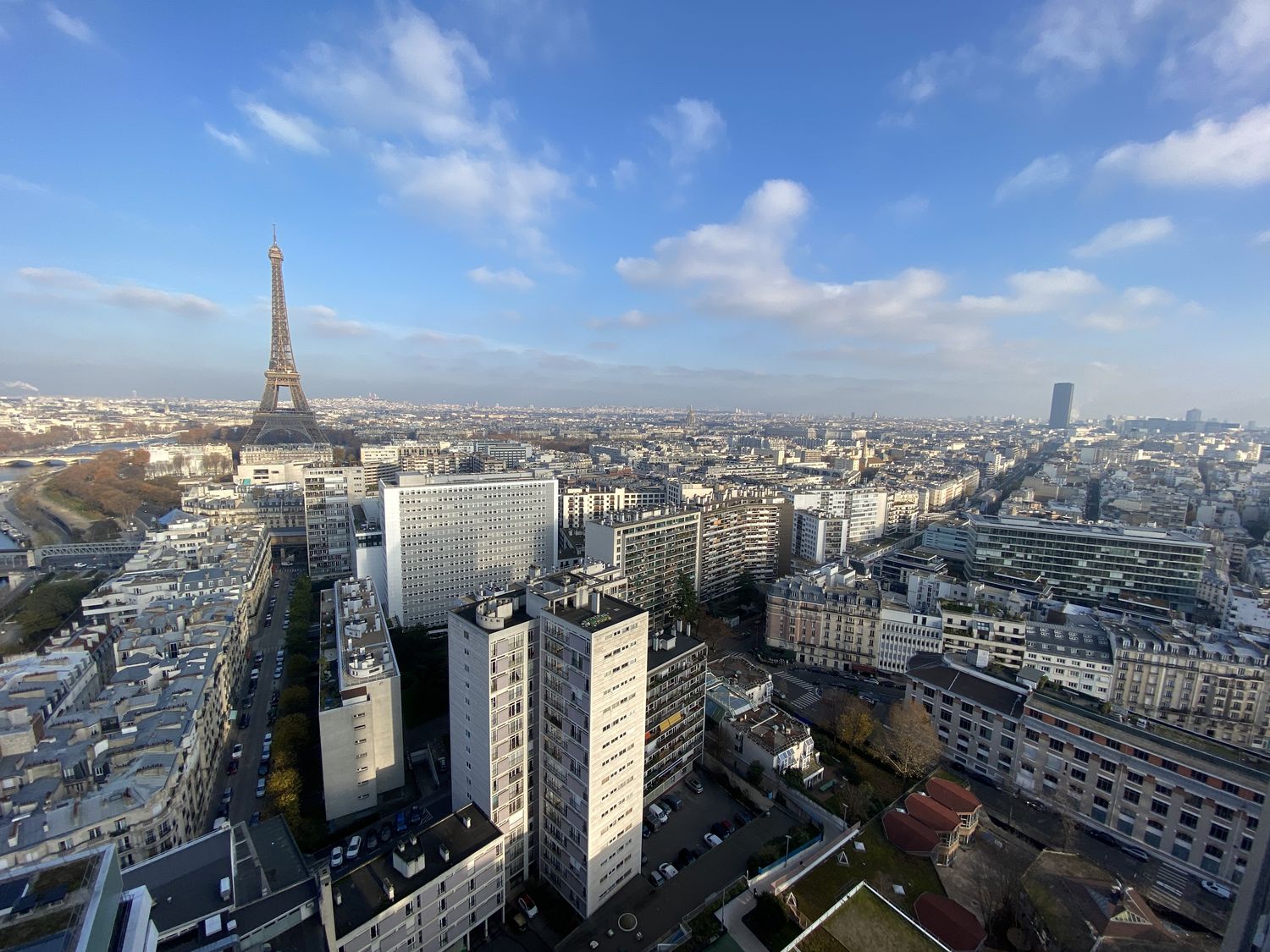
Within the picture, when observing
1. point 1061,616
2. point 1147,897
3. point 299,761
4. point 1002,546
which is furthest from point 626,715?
point 1002,546

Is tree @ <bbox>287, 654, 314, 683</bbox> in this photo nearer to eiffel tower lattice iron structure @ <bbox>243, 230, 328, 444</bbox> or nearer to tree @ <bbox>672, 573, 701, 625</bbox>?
tree @ <bbox>672, 573, 701, 625</bbox>

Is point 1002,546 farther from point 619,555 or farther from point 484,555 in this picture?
point 484,555

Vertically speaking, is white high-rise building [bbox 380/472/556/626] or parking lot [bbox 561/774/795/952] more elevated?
white high-rise building [bbox 380/472/556/626]

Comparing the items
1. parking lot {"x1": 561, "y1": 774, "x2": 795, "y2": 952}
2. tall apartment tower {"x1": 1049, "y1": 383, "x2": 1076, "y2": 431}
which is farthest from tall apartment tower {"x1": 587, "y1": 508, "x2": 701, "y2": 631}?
tall apartment tower {"x1": 1049, "y1": 383, "x2": 1076, "y2": 431}

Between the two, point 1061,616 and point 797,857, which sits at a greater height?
point 1061,616

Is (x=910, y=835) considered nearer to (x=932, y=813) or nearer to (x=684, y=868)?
(x=932, y=813)
